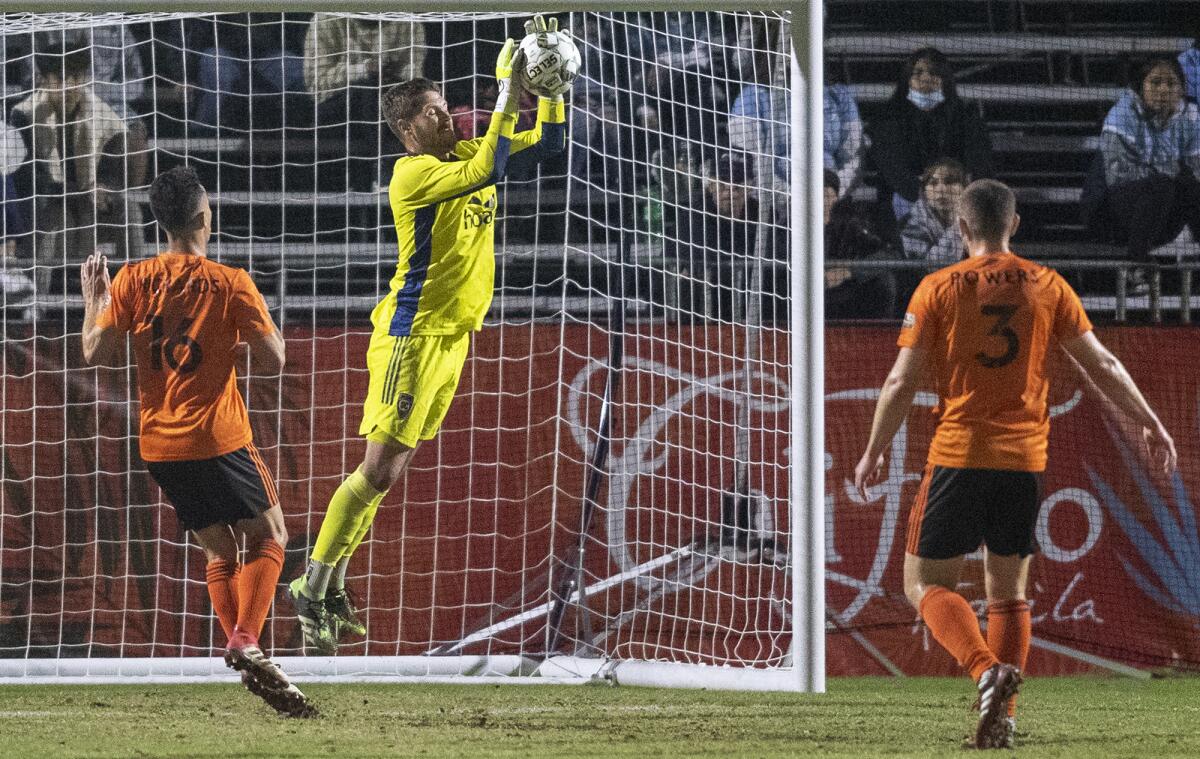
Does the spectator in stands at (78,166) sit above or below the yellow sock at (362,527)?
above

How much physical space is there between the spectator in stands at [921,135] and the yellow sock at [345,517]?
4.30 metres

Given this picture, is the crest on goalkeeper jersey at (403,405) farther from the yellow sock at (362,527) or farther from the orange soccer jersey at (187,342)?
the orange soccer jersey at (187,342)

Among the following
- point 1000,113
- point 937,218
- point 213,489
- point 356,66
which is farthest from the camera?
point 1000,113

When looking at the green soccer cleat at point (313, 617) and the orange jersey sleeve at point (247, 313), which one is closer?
the orange jersey sleeve at point (247, 313)

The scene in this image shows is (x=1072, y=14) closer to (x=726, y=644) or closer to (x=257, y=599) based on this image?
(x=726, y=644)

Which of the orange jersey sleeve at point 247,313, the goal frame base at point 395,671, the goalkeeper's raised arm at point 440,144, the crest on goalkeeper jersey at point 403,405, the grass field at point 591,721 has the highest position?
the goalkeeper's raised arm at point 440,144

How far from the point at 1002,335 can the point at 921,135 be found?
503 centimetres

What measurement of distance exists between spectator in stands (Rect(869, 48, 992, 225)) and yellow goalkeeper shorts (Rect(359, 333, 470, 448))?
397 centimetres

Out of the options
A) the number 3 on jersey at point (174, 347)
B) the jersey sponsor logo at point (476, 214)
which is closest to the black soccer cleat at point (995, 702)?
the jersey sponsor logo at point (476, 214)

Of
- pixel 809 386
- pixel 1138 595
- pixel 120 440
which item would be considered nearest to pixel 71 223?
pixel 120 440

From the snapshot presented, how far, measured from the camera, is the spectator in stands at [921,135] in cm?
1002

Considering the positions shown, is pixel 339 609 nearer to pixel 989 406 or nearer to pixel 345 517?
pixel 345 517

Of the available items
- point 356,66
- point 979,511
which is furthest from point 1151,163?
point 979,511

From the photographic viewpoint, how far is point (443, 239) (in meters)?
6.95
